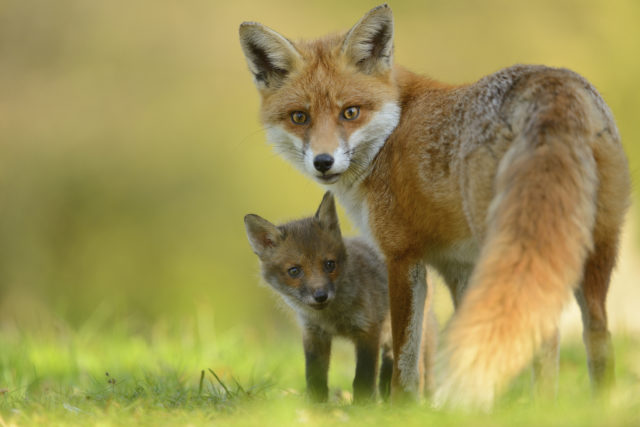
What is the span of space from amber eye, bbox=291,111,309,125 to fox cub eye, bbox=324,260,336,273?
109cm

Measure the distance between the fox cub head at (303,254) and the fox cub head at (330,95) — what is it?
0.61m

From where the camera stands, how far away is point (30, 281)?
13227 millimetres

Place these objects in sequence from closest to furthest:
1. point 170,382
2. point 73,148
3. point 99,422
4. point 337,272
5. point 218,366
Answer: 1. point 99,422
2. point 170,382
3. point 337,272
4. point 218,366
5. point 73,148

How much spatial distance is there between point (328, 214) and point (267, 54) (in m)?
1.31

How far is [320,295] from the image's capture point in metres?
5.27

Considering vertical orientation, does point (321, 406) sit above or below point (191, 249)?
above

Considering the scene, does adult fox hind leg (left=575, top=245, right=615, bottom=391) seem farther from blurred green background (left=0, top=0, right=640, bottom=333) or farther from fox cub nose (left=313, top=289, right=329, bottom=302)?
blurred green background (left=0, top=0, right=640, bottom=333)

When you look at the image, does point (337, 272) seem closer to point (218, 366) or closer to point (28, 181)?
point (218, 366)

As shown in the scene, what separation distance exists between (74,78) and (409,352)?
1396 cm

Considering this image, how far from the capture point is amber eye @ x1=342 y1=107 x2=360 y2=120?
5074mm

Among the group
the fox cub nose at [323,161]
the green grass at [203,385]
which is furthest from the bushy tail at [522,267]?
the fox cub nose at [323,161]

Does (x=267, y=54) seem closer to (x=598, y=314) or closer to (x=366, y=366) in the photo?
(x=366, y=366)

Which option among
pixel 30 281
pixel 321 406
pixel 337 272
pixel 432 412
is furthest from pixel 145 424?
pixel 30 281

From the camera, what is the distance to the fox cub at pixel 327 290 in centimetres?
534
